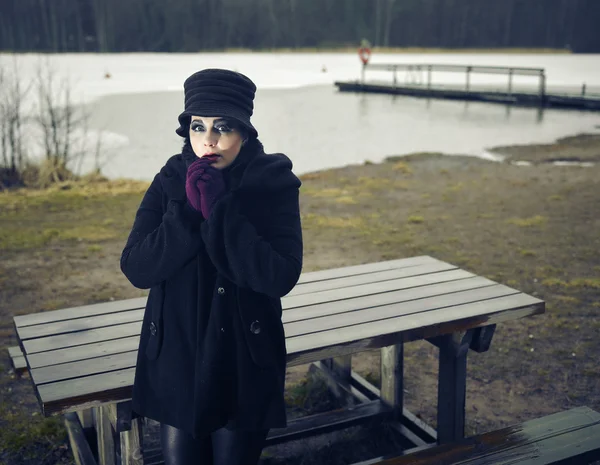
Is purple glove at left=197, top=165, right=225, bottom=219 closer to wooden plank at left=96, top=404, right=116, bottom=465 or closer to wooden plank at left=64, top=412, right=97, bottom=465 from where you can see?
wooden plank at left=96, top=404, right=116, bottom=465

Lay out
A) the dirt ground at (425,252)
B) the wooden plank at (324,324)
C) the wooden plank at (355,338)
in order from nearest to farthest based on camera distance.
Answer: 1. the wooden plank at (355,338)
2. the wooden plank at (324,324)
3. the dirt ground at (425,252)

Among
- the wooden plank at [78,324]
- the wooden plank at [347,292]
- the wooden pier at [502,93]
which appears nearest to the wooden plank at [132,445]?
the wooden plank at [78,324]

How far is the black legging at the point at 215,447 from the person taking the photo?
1977mm

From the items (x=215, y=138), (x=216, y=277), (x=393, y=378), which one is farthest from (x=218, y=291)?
(x=393, y=378)

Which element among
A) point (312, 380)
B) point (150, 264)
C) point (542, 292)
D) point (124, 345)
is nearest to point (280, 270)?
point (150, 264)

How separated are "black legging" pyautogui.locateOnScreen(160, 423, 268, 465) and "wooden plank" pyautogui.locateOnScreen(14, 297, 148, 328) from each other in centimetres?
83

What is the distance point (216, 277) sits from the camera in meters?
1.95

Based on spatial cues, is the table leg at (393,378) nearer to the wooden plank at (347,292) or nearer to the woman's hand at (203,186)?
the wooden plank at (347,292)

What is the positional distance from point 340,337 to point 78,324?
3.36 ft

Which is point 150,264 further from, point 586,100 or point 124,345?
point 586,100

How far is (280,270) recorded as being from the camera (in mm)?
1889

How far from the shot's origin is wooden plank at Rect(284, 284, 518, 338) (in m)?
2.67

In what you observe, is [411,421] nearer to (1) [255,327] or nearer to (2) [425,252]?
(1) [255,327]

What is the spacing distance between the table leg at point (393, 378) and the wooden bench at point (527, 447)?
2.80 ft
